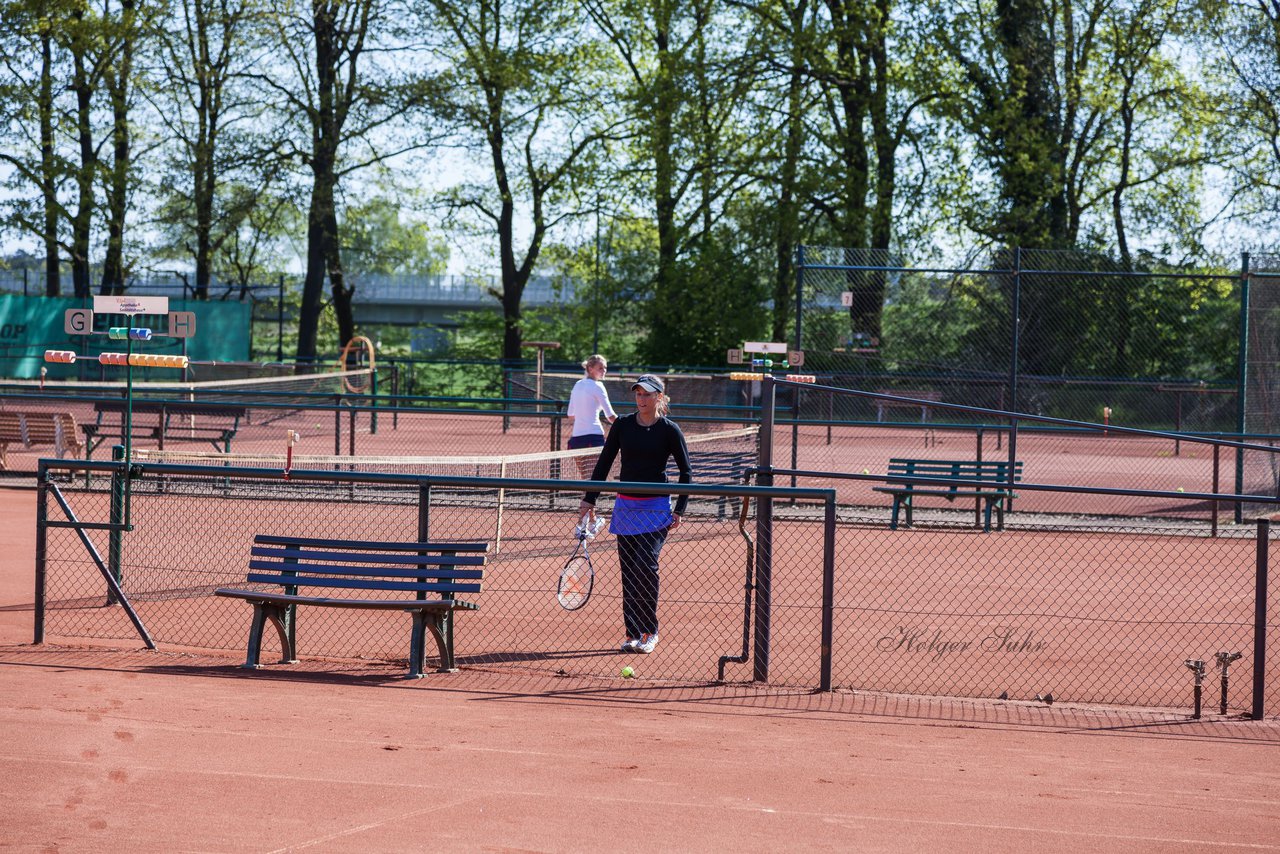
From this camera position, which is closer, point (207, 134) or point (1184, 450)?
point (1184, 450)

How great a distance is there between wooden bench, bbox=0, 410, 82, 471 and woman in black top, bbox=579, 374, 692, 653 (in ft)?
37.2

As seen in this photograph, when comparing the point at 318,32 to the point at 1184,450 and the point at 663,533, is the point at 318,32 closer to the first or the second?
the point at 1184,450

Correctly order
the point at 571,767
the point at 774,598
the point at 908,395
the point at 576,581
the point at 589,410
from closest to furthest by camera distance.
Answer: the point at 571,767, the point at 576,581, the point at 774,598, the point at 589,410, the point at 908,395

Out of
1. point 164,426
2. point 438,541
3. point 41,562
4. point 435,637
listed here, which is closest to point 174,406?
point 164,426

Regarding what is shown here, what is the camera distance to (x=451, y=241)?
1763 inches

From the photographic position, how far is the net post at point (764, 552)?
8070 millimetres

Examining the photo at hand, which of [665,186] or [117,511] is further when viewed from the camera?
[665,186]

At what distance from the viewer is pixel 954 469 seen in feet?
53.0

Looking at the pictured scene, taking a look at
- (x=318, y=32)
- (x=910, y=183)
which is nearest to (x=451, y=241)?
(x=318, y=32)

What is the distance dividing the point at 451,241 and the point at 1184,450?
26.0 m

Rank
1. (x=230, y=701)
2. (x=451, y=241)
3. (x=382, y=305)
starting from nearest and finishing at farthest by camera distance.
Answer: (x=230, y=701) < (x=451, y=241) < (x=382, y=305)

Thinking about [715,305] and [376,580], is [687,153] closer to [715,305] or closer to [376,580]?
[715,305]

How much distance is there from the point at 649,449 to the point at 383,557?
183cm

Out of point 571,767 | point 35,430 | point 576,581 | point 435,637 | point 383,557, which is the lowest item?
point 571,767
